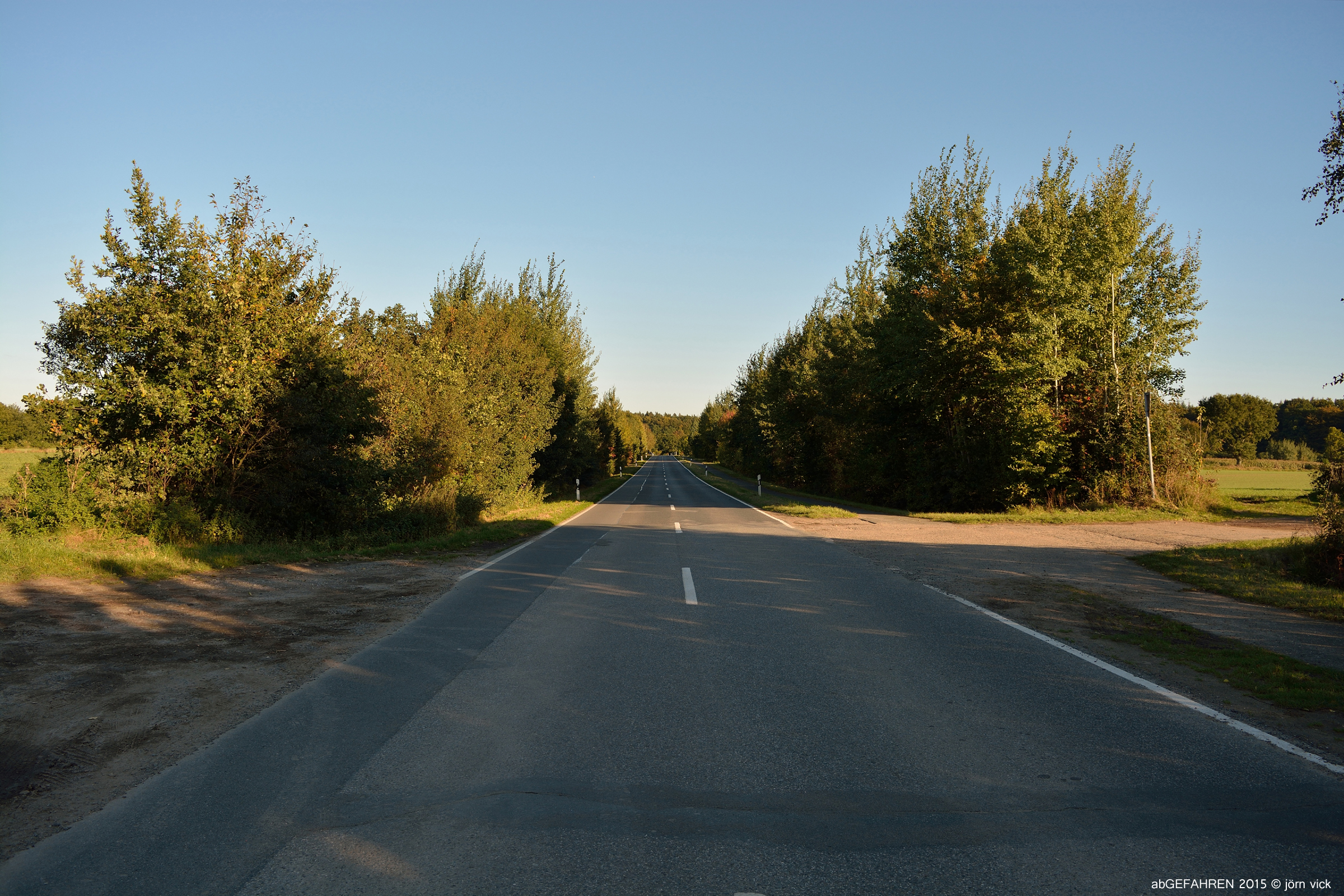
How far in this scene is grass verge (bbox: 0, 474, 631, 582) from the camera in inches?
403

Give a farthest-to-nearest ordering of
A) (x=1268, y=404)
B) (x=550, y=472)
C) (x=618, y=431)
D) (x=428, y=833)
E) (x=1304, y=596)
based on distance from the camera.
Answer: (x=618, y=431) → (x=1268, y=404) → (x=550, y=472) → (x=1304, y=596) → (x=428, y=833)

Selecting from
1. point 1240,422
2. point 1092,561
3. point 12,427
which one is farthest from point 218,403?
point 1240,422

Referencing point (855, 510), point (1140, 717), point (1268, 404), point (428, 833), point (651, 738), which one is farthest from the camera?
point (1268, 404)

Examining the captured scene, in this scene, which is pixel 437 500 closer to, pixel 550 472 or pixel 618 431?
pixel 550 472

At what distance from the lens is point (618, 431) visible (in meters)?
88.1

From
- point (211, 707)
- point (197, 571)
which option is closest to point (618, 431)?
point (197, 571)

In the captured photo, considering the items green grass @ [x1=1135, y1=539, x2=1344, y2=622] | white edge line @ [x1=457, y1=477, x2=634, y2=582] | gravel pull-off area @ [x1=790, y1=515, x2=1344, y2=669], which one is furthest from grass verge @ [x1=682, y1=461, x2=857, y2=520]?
green grass @ [x1=1135, y1=539, x2=1344, y2=622]

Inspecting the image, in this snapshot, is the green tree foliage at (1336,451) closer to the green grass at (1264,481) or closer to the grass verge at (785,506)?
the grass verge at (785,506)

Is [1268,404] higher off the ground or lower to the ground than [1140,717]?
higher

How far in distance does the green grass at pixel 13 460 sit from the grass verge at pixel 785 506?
20.3 meters

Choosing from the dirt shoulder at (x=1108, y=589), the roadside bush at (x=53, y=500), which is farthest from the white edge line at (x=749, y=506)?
the roadside bush at (x=53, y=500)

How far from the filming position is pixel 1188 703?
5312mm

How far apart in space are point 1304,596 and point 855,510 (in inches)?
767

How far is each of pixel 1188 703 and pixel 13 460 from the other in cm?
4394
